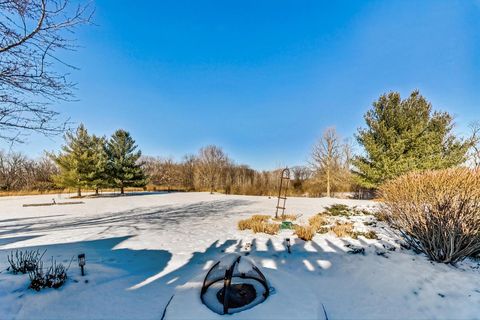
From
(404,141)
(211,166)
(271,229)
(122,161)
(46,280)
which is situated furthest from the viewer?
(211,166)

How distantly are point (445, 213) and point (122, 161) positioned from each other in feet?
74.6

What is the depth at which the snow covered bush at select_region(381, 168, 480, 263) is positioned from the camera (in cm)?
394

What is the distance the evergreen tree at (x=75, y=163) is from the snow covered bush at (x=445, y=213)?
20.9 meters

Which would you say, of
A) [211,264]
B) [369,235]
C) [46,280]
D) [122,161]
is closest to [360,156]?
[369,235]

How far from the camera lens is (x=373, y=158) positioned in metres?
14.9

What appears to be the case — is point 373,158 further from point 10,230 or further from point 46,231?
point 10,230

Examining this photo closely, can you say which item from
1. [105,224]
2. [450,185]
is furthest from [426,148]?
[105,224]

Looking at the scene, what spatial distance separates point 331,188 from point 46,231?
23.1 metres

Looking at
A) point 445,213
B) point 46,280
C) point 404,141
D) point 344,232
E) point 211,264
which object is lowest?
point 211,264

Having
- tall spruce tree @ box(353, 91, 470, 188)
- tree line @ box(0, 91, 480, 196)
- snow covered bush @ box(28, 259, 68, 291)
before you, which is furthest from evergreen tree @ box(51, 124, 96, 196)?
tall spruce tree @ box(353, 91, 470, 188)

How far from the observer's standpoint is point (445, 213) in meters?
4.05

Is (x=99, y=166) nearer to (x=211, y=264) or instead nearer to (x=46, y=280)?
(x=46, y=280)

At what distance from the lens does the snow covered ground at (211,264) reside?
247cm

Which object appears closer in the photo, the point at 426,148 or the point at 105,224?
the point at 105,224
